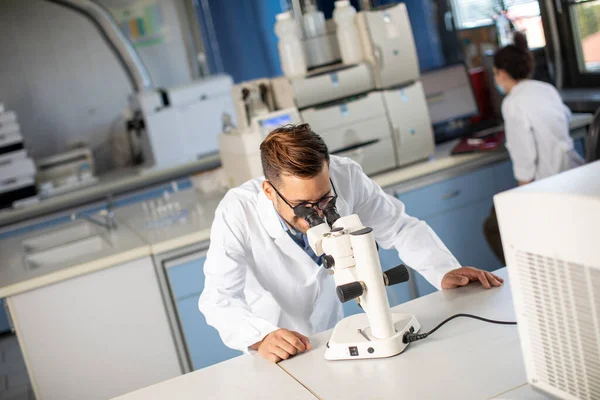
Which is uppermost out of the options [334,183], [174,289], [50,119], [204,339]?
[50,119]

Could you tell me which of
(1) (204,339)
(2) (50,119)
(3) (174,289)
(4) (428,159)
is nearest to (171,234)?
(3) (174,289)

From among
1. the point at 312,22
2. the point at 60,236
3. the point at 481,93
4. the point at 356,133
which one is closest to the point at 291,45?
the point at 312,22

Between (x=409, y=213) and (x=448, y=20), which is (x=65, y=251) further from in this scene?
(x=448, y=20)

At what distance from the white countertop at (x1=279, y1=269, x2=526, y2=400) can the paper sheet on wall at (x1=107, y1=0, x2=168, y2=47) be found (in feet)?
14.9

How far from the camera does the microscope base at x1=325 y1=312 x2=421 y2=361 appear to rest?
150 centimetres

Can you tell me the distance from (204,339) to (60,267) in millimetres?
631

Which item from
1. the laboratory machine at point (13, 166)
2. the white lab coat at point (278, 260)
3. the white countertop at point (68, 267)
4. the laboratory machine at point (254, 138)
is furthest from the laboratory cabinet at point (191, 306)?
the laboratory machine at point (13, 166)

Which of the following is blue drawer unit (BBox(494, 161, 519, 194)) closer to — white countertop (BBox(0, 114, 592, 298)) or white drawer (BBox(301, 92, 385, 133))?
white countertop (BBox(0, 114, 592, 298))

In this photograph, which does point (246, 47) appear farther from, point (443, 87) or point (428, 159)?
point (428, 159)

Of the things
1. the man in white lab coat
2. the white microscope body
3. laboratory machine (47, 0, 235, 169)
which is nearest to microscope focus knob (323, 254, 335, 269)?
the white microscope body

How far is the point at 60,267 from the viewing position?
2.76 meters

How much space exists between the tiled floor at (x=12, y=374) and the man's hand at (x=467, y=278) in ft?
9.12

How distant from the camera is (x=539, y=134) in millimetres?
3084

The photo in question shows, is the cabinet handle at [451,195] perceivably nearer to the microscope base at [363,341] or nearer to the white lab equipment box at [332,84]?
the white lab equipment box at [332,84]
